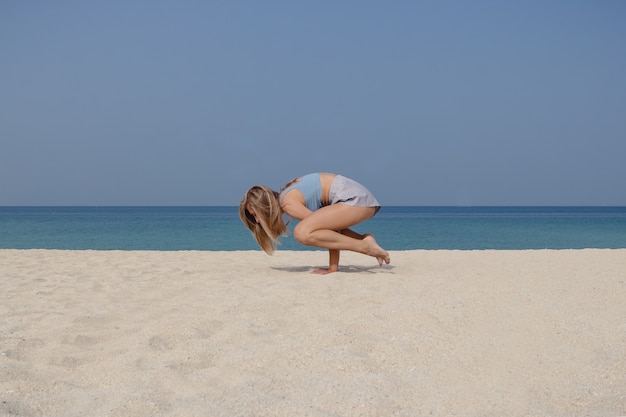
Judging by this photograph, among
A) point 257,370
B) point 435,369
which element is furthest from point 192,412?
point 435,369

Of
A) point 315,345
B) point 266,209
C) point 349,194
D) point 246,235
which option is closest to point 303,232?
point 266,209

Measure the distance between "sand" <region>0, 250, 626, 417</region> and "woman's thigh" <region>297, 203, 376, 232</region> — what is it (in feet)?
1.39

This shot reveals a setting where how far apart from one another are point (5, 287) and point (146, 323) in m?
1.89

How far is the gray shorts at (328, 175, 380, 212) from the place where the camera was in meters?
4.73

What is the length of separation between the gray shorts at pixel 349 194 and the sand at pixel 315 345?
25.0 inches

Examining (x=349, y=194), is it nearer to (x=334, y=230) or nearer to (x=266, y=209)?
(x=334, y=230)

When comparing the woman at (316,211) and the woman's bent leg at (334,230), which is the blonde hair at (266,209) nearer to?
the woman at (316,211)

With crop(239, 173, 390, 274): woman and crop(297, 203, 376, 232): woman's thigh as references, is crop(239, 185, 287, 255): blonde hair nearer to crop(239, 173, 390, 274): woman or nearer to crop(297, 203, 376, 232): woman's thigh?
crop(239, 173, 390, 274): woman

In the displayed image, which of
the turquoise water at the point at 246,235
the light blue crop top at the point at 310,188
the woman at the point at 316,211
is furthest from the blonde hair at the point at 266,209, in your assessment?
the turquoise water at the point at 246,235

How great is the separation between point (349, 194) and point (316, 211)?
322mm

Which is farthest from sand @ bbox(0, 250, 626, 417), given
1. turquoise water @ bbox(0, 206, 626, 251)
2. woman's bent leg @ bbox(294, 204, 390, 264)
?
turquoise water @ bbox(0, 206, 626, 251)

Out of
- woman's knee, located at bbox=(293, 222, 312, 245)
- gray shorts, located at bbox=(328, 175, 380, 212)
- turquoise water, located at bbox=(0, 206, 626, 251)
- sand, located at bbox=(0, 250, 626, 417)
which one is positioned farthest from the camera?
turquoise water, located at bbox=(0, 206, 626, 251)

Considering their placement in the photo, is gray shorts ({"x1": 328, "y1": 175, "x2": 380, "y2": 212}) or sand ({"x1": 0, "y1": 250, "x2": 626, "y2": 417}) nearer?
sand ({"x1": 0, "y1": 250, "x2": 626, "y2": 417})

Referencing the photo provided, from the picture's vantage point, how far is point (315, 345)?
263 centimetres
